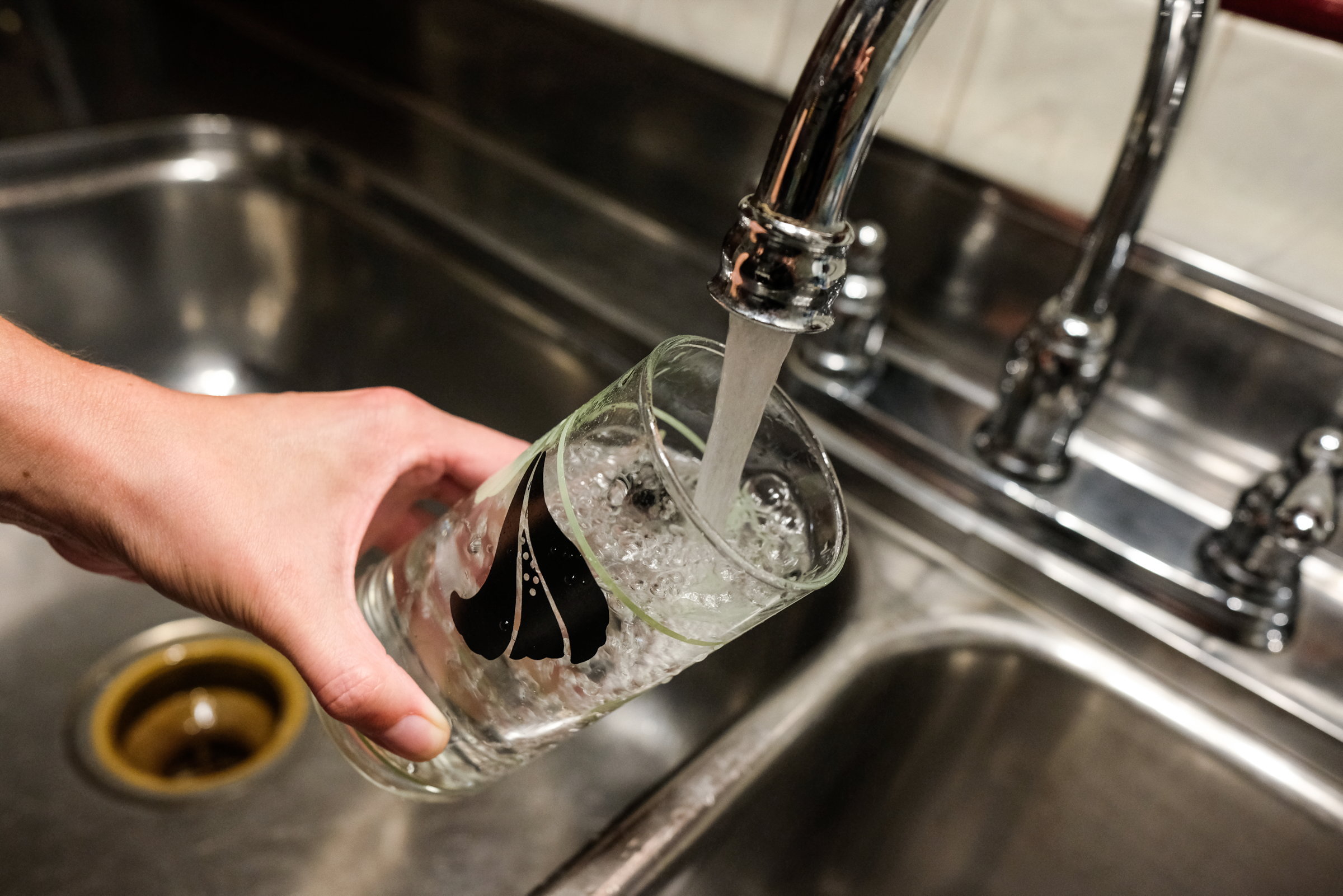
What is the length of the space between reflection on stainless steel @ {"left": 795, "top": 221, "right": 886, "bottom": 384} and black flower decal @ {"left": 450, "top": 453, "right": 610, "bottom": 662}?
1.06 feet

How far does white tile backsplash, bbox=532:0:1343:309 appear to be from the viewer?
531 mm

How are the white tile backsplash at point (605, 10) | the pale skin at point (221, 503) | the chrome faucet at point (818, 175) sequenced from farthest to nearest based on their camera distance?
the white tile backsplash at point (605, 10)
the pale skin at point (221, 503)
the chrome faucet at point (818, 175)

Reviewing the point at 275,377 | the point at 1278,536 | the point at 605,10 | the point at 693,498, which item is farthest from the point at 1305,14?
the point at 275,377

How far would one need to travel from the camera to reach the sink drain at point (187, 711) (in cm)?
64

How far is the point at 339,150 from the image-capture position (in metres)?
0.88

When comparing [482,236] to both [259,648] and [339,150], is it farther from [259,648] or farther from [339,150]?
[259,648]

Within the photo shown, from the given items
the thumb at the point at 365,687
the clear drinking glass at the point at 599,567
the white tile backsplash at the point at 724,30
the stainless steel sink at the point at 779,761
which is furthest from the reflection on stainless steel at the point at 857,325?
the thumb at the point at 365,687

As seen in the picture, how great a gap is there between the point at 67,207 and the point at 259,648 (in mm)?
398

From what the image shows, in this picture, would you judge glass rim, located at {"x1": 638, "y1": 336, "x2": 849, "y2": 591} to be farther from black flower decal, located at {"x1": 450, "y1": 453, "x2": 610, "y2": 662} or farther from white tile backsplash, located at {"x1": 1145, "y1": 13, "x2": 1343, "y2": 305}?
white tile backsplash, located at {"x1": 1145, "y1": 13, "x2": 1343, "y2": 305}

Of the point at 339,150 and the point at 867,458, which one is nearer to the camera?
the point at 867,458

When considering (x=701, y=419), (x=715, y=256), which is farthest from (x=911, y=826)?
(x=715, y=256)

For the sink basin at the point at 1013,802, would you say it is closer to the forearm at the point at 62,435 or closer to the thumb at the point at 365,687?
the thumb at the point at 365,687

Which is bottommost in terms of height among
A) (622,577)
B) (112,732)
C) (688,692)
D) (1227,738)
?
(112,732)

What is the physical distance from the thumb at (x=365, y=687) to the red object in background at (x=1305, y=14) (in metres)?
0.49
